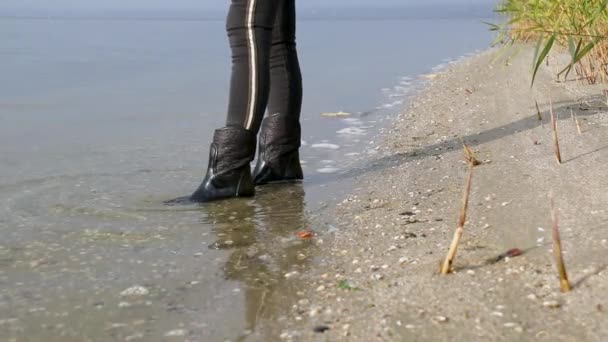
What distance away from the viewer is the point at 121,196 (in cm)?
308

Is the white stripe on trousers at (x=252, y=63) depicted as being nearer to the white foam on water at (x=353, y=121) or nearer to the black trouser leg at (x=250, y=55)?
the black trouser leg at (x=250, y=55)

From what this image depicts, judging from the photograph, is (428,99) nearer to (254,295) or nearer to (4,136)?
(4,136)

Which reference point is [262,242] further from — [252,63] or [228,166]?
[252,63]

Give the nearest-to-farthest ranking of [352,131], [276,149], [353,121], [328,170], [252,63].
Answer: [252,63], [276,149], [328,170], [352,131], [353,121]

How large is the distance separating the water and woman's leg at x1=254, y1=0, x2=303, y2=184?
0.36ft

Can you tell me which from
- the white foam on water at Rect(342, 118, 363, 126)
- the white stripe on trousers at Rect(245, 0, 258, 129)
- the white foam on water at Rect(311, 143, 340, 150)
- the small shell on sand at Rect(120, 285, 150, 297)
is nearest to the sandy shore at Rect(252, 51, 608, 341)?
the white foam on water at Rect(311, 143, 340, 150)

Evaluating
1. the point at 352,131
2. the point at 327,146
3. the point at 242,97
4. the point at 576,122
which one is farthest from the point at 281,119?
the point at 352,131

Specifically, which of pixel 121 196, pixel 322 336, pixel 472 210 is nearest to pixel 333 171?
pixel 121 196

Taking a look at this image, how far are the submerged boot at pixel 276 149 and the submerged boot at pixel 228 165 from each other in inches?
10.9

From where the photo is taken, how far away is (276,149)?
3.23m

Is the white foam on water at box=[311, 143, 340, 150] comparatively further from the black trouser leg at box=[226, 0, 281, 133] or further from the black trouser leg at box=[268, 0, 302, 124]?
the black trouser leg at box=[226, 0, 281, 133]

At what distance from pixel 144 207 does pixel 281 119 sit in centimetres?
67

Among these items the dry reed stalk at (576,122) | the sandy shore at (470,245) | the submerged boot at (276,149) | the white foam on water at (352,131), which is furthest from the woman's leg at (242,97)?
the white foam on water at (352,131)

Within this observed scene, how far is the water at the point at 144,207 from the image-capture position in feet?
6.17
